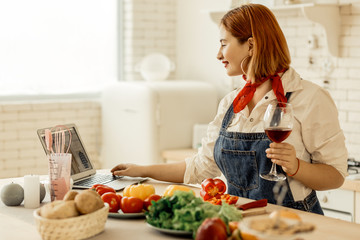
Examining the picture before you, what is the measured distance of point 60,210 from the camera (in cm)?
186

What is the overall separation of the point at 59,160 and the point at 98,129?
3010mm

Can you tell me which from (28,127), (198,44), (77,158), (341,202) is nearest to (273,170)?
(77,158)

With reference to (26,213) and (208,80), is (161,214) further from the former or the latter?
(208,80)

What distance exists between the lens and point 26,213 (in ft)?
7.57

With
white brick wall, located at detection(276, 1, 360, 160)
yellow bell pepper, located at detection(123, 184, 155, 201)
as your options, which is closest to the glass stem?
yellow bell pepper, located at detection(123, 184, 155, 201)

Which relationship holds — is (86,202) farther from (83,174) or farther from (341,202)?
(341,202)

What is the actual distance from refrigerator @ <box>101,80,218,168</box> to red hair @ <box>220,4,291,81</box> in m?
2.10

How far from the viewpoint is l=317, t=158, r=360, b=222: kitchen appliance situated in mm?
3615

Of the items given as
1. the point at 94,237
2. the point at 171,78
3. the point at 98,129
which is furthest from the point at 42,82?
the point at 94,237

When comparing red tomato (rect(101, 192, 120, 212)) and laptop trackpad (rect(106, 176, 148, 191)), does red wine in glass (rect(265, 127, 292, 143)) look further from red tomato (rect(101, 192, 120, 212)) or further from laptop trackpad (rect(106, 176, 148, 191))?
laptop trackpad (rect(106, 176, 148, 191))

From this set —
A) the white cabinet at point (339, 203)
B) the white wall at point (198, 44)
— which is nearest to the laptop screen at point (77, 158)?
the white cabinet at point (339, 203)

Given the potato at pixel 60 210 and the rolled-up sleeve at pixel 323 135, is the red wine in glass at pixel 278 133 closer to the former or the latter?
the rolled-up sleeve at pixel 323 135

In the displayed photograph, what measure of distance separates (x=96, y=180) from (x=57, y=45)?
2.59 meters

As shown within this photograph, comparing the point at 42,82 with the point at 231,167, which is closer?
the point at 231,167
